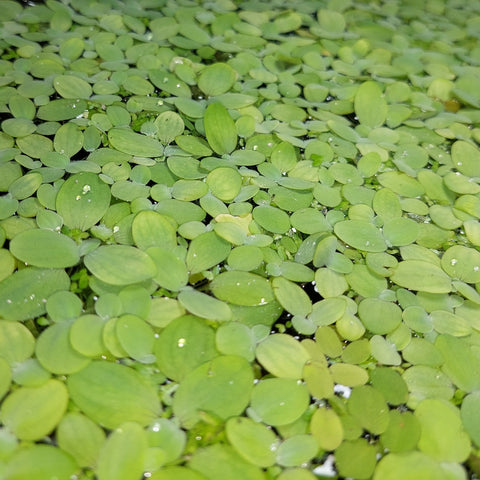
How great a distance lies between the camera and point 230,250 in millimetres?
1163

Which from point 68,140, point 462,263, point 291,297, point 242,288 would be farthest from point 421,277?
point 68,140

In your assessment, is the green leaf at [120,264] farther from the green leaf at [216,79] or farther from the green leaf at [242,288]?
the green leaf at [216,79]

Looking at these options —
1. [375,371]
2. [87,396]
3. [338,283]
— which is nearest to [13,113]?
[87,396]

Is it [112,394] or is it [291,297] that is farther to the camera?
[291,297]


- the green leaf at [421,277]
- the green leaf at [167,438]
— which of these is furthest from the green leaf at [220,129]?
the green leaf at [167,438]

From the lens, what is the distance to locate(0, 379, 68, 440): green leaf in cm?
83

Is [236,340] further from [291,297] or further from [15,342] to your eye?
[15,342]

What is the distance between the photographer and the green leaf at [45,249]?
1.06 meters

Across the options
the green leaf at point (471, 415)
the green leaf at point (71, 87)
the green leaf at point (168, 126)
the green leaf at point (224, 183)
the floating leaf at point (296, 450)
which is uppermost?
the green leaf at point (71, 87)

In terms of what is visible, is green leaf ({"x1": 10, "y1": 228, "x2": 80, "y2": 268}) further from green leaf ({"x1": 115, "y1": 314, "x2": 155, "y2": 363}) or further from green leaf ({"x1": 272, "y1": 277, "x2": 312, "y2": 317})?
green leaf ({"x1": 272, "y1": 277, "x2": 312, "y2": 317})

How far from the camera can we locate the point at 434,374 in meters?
1.01

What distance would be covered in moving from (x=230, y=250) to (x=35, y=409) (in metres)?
0.52

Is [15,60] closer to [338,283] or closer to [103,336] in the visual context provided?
[103,336]

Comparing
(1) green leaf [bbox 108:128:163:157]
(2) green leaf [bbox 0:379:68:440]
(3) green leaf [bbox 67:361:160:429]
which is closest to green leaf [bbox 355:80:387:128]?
(1) green leaf [bbox 108:128:163:157]
